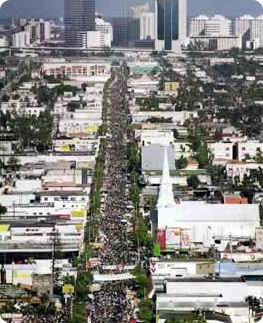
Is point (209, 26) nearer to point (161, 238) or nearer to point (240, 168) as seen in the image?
point (240, 168)

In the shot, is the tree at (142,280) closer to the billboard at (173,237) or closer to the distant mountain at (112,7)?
the billboard at (173,237)

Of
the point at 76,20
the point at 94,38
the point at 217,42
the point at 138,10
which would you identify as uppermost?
the point at 138,10

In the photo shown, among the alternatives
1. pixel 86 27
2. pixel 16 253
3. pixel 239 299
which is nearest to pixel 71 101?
pixel 86 27

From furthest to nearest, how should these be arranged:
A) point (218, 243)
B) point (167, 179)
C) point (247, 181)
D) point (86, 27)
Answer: point (86, 27), point (247, 181), point (167, 179), point (218, 243)

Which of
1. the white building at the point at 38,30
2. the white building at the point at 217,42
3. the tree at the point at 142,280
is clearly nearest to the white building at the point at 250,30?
the white building at the point at 217,42

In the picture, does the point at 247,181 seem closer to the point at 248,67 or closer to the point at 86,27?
the point at 248,67

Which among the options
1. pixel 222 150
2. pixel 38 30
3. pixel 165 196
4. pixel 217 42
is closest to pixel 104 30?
pixel 38 30

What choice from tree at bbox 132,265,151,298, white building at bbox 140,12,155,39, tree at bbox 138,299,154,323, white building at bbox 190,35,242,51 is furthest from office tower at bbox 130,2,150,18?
tree at bbox 138,299,154,323
